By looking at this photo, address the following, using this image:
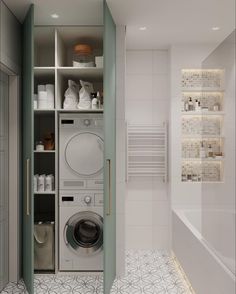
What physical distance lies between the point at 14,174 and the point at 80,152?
72 cm

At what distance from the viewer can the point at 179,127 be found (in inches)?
182

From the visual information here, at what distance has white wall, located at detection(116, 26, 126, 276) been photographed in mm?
3906

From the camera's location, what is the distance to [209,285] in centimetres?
274

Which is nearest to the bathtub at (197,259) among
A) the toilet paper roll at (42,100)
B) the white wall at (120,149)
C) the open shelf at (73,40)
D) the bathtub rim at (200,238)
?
the bathtub rim at (200,238)

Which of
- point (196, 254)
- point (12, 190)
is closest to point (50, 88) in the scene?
point (12, 190)

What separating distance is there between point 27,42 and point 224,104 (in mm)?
2021

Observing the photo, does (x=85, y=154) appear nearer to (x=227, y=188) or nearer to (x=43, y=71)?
(x=43, y=71)

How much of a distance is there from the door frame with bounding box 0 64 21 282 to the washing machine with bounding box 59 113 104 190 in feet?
1.51

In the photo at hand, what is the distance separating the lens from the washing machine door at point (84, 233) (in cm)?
394

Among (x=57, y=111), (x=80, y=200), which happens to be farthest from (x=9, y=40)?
(x=80, y=200)

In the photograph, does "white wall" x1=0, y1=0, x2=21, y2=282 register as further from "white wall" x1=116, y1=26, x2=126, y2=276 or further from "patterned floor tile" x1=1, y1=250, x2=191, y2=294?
"white wall" x1=116, y1=26, x2=126, y2=276

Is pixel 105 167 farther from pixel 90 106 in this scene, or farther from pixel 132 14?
pixel 132 14

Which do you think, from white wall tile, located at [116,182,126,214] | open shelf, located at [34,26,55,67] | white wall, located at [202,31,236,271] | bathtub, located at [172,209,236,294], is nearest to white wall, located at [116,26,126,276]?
white wall tile, located at [116,182,126,214]

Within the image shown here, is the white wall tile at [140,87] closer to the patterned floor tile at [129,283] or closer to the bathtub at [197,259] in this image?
the bathtub at [197,259]
